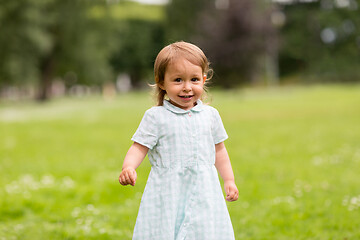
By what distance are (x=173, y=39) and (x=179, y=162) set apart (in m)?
37.4

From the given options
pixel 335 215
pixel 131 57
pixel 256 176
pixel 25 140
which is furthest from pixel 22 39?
pixel 131 57

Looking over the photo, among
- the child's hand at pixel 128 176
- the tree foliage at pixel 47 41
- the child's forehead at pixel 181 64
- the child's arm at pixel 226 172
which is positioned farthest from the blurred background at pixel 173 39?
the child's hand at pixel 128 176

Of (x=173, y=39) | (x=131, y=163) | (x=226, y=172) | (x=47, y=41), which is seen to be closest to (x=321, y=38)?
(x=173, y=39)

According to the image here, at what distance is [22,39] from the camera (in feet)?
105

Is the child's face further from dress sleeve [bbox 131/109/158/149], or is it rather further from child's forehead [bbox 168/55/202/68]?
dress sleeve [bbox 131/109/158/149]

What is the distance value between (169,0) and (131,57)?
10.7m

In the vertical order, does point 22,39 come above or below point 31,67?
above

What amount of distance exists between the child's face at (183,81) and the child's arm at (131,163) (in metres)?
0.41

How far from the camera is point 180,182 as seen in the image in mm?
2855

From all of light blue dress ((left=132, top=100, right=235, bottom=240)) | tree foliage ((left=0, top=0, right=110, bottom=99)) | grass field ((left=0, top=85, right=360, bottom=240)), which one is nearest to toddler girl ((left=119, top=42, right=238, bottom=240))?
light blue dress ((left=132, top=100, right=235, bottom=240))

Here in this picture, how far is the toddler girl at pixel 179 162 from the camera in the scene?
2.80m

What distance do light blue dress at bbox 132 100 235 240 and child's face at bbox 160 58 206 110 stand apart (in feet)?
0.27

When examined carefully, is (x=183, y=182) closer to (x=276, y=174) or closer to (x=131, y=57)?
(x=276, y=174)

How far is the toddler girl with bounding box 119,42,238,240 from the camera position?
280 cm
